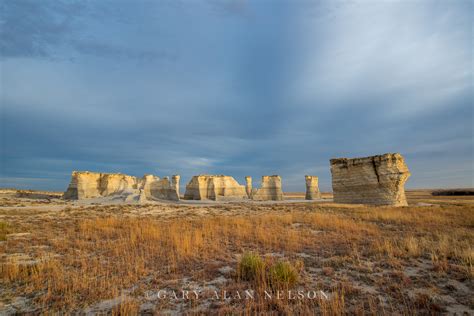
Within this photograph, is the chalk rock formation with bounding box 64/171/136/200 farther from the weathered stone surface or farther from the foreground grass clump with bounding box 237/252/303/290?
the foreground grass clump with bounding box 237/252/303/290

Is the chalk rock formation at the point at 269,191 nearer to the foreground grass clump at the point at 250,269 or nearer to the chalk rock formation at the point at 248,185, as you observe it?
the chalk rock formation at the point at 248,185

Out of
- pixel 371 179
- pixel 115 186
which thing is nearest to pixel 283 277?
pixel 371 179

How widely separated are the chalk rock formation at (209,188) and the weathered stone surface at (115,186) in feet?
19.4

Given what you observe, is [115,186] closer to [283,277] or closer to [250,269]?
[250,269]

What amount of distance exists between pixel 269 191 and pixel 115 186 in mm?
34575

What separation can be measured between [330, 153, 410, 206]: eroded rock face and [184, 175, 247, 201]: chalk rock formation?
1177 inches

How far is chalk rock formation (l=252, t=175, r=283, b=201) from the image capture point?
176ft

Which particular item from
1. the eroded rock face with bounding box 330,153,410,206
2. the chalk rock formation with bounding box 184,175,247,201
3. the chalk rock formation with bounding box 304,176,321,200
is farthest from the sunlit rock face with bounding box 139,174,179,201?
the eroded rock face with bounding box 330,153,410,206

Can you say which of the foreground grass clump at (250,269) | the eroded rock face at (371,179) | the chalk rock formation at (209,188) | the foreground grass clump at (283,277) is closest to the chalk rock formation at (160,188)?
the chalk rock formation at (209,188)

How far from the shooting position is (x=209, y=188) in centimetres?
5488

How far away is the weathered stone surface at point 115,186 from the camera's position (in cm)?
4416

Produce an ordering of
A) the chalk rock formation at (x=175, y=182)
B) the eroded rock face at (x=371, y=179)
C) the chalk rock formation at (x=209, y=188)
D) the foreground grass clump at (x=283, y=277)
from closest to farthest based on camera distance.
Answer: the foreground grass clump at (x=283, y=277) → the eroded rock face at (x=371, y=179) → the chalk rock formation at (x=175, y=182) → the chalk rock formation at (x=209, y=188)

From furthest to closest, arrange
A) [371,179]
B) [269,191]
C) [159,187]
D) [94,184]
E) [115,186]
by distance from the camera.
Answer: [269,191], [159,187], [115,186], [94,184], [371,179]

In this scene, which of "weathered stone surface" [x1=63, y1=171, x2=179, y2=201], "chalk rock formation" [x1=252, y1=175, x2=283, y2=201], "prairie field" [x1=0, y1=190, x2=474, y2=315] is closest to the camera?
"prairie field" [x1=0, y1=190, x2=474, y2=315]
